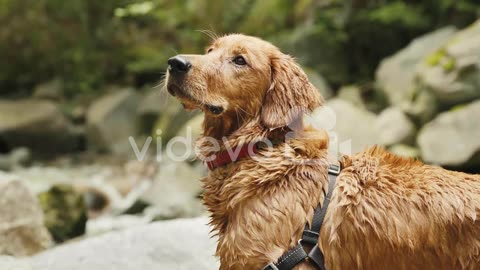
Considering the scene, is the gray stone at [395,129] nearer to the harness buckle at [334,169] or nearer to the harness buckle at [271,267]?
the harness buckle at [334,169]

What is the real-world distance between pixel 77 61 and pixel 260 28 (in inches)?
251

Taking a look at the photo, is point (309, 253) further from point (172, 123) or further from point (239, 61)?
point (172, 123)

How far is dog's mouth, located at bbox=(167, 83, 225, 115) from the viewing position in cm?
331

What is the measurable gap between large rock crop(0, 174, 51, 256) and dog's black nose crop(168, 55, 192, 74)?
3.27 meters

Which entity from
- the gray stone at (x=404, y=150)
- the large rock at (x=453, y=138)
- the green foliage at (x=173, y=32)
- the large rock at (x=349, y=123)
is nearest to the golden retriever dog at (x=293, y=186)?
the large rock at (x=453, y=138)

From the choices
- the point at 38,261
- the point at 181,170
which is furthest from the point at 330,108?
the point at 38,261

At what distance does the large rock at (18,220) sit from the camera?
18.4 feet

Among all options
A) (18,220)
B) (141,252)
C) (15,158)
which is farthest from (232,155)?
(15,158)

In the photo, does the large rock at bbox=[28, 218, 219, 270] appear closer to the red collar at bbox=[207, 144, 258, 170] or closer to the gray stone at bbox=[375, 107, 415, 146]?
the red collar at bbox=[207, 144, 258, 170]

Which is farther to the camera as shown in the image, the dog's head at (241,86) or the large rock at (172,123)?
the large rock at (172,123)

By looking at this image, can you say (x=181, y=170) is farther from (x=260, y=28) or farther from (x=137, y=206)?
(x=260, y=28)

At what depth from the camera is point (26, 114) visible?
47.0 ft

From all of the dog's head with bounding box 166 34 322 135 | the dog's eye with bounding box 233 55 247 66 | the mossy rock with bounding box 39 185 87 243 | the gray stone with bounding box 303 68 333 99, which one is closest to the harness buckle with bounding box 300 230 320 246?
the dog's head with bounding box 166 34 322 135

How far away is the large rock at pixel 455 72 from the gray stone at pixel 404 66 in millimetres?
1433
